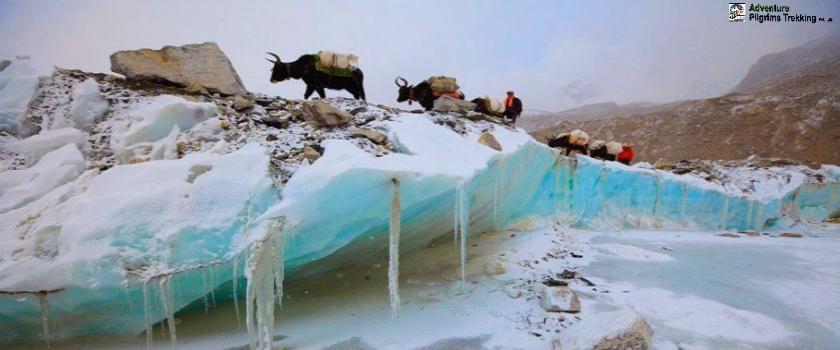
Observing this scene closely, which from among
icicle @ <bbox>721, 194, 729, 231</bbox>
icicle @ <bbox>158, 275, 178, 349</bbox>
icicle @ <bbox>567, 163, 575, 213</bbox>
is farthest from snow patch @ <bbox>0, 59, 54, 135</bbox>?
icicle @ <bbox>721, 194, 729, 231</bbox>

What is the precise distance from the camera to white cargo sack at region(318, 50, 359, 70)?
6.53 meters

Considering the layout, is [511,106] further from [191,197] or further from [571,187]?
[191,197]

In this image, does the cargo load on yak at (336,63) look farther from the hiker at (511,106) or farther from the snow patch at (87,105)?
the hiker at (511,106)

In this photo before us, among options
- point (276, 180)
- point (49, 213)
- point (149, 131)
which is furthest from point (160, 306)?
point (149, 131)

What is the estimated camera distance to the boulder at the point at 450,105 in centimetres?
650

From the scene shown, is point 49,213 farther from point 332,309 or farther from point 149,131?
point 332,309

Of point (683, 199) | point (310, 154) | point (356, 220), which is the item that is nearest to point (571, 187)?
point (683, 199)

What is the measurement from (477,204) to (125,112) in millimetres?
4241

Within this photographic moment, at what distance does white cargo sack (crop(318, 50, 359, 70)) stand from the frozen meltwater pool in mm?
4812

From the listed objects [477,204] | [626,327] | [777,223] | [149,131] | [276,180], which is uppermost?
[149,131]

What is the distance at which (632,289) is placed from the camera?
4.50 m

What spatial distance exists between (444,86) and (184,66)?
3.94 metres

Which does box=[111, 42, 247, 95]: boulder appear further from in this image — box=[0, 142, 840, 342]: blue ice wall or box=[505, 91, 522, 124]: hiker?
box=[505, 91, 522, 124]: hiker

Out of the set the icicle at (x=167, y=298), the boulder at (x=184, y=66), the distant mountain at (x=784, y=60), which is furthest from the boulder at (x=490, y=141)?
the distant mountain at (x=784, y=60)
